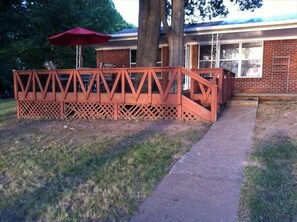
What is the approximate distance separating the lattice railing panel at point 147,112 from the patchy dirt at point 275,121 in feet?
7.66

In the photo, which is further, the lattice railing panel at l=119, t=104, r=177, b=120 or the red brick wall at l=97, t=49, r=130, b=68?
the red brick wall at l=97, t=49, r=130, b=68

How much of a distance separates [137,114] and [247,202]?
583 cm

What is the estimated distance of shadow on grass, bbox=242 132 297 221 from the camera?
3.07 metres

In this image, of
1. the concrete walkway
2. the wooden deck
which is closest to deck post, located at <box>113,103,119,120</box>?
the wooden deck

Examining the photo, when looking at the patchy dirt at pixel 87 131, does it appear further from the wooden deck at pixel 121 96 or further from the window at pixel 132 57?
the window at pixel 132 57

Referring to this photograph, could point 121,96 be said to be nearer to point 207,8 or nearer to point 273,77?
point 273,77

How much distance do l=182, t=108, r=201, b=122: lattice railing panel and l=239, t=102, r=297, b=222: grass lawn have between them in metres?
1.61

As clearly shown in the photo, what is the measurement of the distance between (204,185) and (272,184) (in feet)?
2.82

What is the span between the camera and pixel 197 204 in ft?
10.5

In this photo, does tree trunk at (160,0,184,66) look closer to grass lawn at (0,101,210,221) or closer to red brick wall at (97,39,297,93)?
grass lawn at (0,101,210,221)

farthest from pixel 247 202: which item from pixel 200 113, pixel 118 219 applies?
pixel 200 113

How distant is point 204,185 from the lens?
3715 millimetres

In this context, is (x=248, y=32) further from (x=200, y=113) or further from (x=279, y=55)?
(x=200, y=113)

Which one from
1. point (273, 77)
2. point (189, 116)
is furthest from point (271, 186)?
point (273, 77)
